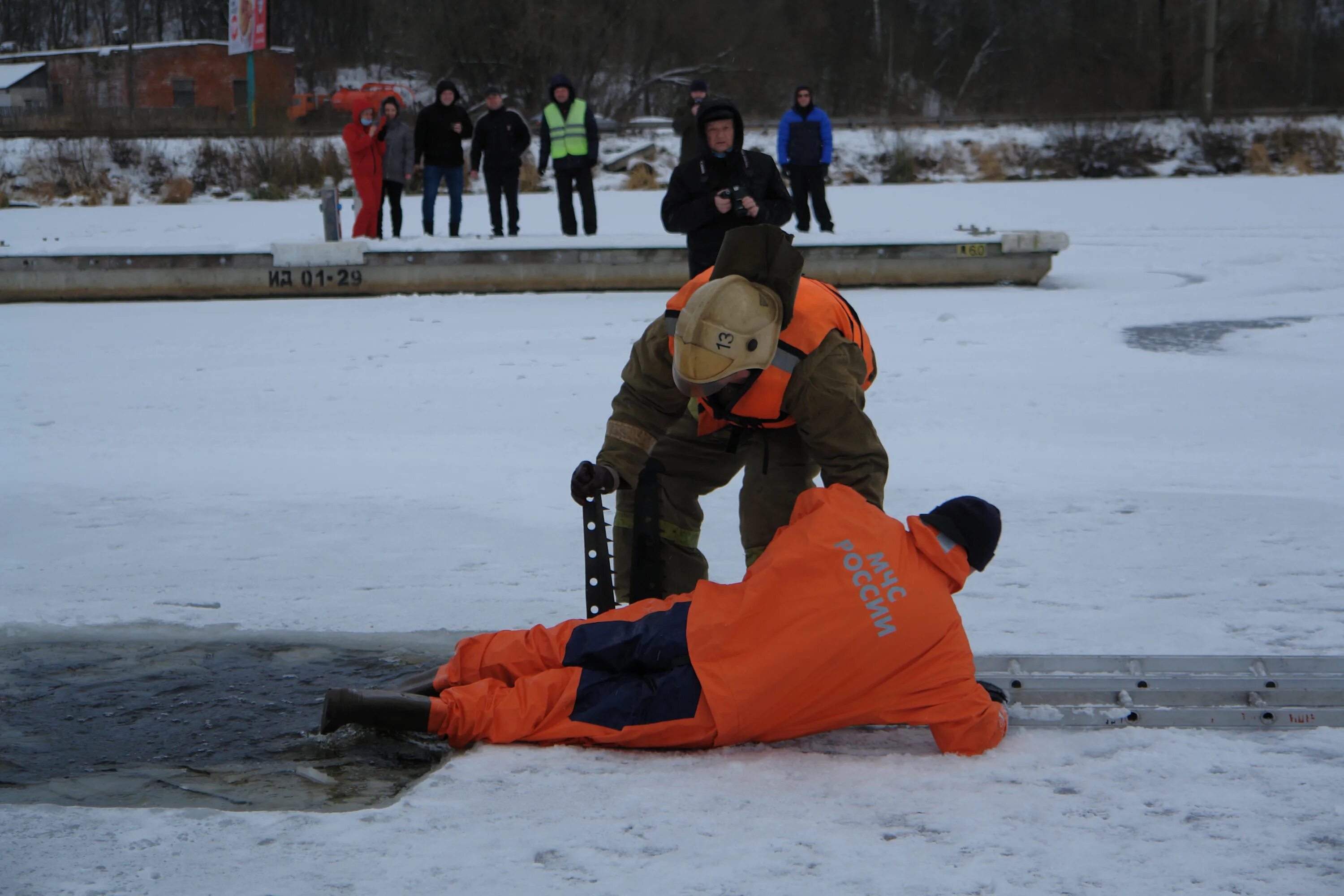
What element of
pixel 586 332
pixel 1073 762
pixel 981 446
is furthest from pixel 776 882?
pixel 586 332

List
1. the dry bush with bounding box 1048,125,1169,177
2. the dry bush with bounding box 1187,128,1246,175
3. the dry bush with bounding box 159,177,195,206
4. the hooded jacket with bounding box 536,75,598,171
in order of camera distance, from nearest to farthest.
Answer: the hooded jacket with bounding box 536,75,598,171 < the dry bush with bounding box 159,177,195,206 < the dry bush with bounding box 1048,125,1169,177 < the dry bush with bounding box 1187,128,1246,175

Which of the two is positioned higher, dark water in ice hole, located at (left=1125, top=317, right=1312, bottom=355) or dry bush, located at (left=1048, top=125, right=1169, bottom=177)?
dry bush, located at (left=1048, top=125, right=1169, bottom=177)

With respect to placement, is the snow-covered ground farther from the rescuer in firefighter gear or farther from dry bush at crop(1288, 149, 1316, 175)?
dry bush at crop(1288, 149, 1316, 175)

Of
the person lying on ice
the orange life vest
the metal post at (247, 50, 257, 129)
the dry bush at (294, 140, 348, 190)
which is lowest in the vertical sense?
the person lying on ice

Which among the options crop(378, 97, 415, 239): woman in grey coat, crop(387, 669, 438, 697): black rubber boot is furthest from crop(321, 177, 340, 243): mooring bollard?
crop(387, 669, 438, 697): black rubber boot

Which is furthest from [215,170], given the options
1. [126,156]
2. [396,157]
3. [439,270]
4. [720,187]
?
[720,187]

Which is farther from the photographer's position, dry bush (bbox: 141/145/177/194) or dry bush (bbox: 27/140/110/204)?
dry bush (bbox: 141/145/177/194)

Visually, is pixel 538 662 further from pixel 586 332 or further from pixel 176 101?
pixel 176 101

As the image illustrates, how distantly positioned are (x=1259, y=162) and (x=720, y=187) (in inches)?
734

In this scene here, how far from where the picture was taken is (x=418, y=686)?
287 centimetres

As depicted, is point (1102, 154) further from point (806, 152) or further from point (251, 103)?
point (251, 103)

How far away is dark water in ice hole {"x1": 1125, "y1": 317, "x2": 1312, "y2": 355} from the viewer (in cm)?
725

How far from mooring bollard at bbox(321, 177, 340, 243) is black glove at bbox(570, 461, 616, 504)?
26.5 feet

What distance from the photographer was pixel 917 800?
2.42 m
